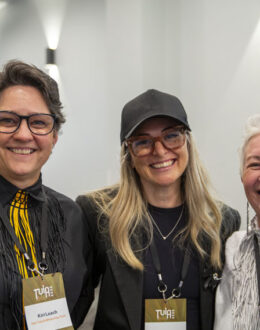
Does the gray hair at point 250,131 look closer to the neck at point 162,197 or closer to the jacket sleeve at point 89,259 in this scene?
the neck at point 162,197

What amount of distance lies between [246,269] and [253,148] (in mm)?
469

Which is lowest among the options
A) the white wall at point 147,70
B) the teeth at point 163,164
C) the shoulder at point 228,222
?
the shoulder at point 228,222

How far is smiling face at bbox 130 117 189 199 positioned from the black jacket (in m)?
0.32

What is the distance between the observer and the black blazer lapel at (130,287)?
1.49 m

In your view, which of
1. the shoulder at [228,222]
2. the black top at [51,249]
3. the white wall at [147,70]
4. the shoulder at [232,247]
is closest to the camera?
the black top at [51,249]

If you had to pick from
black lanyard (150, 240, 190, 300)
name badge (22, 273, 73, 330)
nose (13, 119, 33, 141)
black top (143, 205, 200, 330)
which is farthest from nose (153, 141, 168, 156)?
name badge (22, 273, 73, 330)

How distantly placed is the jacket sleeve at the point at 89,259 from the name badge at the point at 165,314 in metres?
0.31

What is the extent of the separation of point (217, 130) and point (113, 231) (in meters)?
2.05

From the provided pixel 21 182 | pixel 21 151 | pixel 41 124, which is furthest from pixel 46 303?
pixel 41 124

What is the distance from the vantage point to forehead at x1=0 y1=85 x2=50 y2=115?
1396 millimetres

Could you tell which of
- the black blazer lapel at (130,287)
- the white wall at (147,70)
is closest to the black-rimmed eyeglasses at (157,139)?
the black blazer lapel at (130,287)

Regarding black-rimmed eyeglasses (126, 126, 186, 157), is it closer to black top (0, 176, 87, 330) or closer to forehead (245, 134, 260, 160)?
forehead (245, 134, 260, 160)

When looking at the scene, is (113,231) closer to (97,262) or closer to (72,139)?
(97,262)

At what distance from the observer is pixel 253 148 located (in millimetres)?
1411
